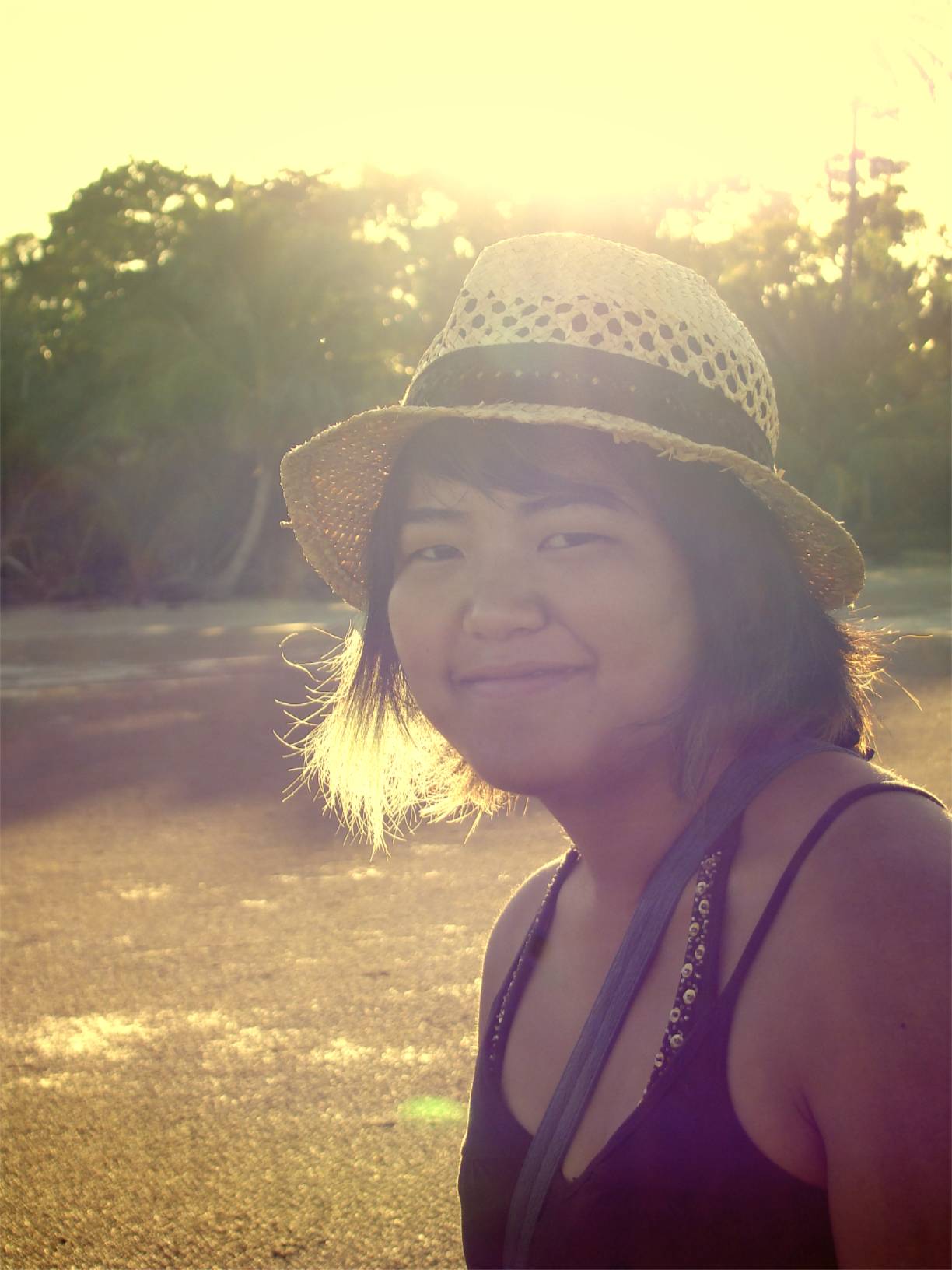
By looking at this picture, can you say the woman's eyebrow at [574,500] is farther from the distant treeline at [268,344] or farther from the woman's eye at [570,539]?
the distant treeline at [268,344]

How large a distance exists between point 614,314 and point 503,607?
0.38 metres

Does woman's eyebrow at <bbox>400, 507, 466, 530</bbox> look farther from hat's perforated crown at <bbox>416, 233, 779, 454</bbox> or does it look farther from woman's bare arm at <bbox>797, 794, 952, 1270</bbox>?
woman's bare arm at <bbox>797, 794, 952, 1270</bbox>

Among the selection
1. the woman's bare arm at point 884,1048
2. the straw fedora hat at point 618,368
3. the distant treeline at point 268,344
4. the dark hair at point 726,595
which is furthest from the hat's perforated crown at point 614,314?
the distant treeline at point 268,344

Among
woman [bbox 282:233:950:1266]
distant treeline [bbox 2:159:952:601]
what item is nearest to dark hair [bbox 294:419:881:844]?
woman [bbox 282:233:950:1266]

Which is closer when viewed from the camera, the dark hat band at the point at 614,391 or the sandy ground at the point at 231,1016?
the dark hat band at the point at 614,391

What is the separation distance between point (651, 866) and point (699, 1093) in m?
0.44

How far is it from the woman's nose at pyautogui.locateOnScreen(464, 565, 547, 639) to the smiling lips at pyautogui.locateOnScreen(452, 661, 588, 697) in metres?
0.04

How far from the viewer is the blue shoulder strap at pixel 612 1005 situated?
4.88ft

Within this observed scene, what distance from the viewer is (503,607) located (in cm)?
169

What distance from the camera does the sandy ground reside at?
10.5 feet

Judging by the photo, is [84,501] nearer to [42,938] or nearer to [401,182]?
[401,182]

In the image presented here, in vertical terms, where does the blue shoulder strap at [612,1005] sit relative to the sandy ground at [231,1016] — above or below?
above

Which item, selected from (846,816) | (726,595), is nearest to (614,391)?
(726,595)

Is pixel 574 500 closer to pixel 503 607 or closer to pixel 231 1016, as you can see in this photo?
pixel 503 607
